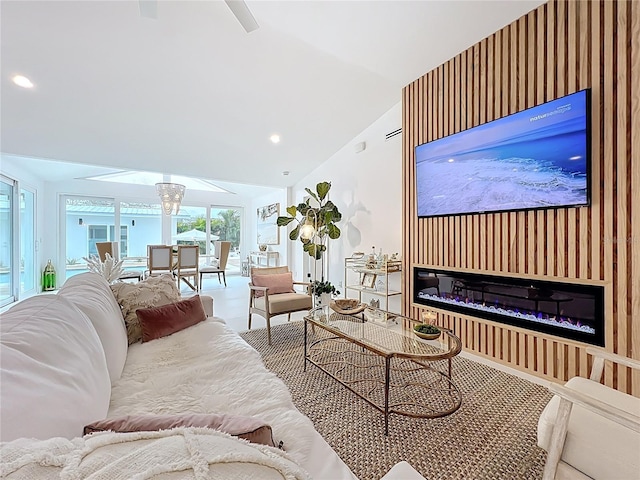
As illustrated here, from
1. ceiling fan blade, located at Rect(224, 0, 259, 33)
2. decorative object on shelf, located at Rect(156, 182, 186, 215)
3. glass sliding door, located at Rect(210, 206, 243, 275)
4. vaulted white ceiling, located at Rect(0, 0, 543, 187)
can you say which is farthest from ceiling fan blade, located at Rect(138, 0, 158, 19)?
glass sliding door, located at Rect(210, 206, 243, 275)

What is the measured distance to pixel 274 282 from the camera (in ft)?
Result: 12.0

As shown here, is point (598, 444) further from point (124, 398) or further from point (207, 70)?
point (207, 70)

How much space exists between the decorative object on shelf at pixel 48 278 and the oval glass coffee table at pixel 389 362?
252 inches

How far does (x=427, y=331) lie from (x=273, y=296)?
1889 mm

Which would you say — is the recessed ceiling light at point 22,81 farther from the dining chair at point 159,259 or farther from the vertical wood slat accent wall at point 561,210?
the vertical wood slat accent wall at point 561,210

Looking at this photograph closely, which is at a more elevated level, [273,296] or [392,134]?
[392,134]

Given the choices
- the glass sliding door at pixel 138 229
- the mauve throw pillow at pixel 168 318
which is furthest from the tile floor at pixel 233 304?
the mauve throw pillow at pixel 168 318

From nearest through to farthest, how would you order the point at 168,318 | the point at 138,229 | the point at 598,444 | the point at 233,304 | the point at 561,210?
the point at 598,444
the point at 168,318
the point at 561,210
the point at 233,304
the point at 138,229

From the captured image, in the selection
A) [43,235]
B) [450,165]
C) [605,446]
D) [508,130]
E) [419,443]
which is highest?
[508,130]


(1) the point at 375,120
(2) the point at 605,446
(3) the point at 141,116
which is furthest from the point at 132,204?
(2) the point at 605,446

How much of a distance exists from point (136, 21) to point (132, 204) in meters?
5.80

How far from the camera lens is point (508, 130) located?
2596mm

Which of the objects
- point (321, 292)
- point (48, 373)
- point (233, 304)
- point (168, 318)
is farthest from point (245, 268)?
point (48, 373)

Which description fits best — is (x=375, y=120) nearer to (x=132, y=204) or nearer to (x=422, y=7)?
(x=422, y=7)
